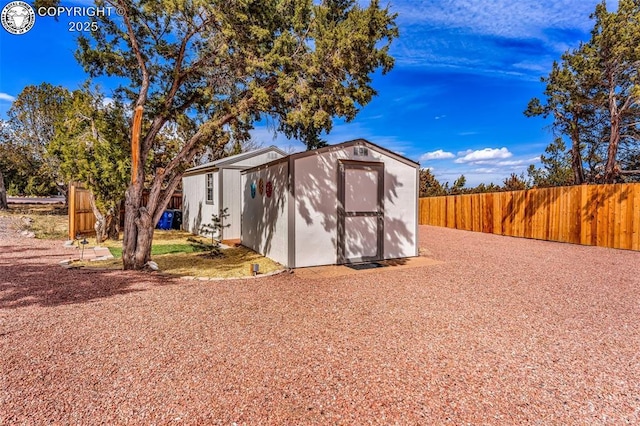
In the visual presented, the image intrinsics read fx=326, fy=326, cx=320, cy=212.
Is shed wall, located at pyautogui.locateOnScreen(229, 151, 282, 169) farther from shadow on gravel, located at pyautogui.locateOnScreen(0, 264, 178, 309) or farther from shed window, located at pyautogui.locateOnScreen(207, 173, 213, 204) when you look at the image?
shadow on gravel, located at pyautogui.locateOnScreen(0, 264, 178, 309)

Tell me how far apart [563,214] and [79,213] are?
1668 cm

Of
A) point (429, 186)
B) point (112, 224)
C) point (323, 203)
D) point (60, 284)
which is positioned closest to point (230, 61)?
point (323, 203)

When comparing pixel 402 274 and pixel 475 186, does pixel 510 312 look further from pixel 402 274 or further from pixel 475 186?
pixel 475 186

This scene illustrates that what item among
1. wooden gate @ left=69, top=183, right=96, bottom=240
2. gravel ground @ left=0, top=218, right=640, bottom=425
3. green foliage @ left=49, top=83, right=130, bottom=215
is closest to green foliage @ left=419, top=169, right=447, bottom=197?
gravel ground @ left=0, top=218, right=640, bottom=425

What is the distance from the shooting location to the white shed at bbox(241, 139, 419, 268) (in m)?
7.21

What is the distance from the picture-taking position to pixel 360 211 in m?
7.82

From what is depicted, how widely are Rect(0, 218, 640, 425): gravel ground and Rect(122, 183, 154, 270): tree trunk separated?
105cm

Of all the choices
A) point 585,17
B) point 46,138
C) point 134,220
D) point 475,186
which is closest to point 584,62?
point 585,17

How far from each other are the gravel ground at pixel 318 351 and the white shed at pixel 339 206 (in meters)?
1.55

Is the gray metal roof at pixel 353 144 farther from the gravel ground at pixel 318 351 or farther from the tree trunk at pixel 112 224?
the tree trunk at pixel 112 224

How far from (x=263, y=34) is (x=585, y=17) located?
15.1 metres

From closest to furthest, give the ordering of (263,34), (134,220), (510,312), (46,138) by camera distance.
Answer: (510,312), (263,34), (134,220), (46,138)

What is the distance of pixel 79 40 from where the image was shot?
6.93 meters

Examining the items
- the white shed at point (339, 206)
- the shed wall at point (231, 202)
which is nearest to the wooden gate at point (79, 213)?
the shed wall at point (231, 202)
